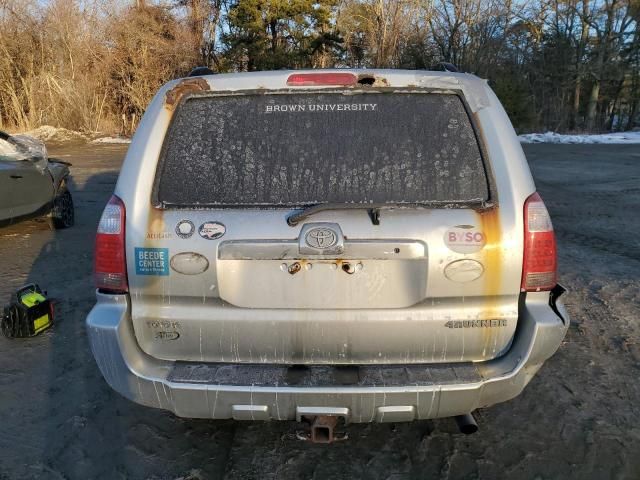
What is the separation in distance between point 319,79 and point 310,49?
101 ft

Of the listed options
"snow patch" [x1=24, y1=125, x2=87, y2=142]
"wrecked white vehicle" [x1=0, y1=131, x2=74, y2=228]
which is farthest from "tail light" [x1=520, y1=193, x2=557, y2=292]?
"snow patch" [x1=24, y1=125, x2=87, y2=142]

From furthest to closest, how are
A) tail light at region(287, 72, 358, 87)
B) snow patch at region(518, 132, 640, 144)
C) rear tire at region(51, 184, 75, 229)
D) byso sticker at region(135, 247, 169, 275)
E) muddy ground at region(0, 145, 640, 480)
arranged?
1. snow patch at region(518, 132, 640, 144)
2. rear tire at region(51, 184, 75, 229)
3. muddy ground at region(0, 145, 640, 480)
4. tail light at region(287, 72, 358, 87)
5. byso sticker at region(135, 247, 169, 275)

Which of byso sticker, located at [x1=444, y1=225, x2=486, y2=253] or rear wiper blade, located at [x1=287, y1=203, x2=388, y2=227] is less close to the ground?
rear wiper blade, located at [x1=287, y1=203, x2=388, y2=227]

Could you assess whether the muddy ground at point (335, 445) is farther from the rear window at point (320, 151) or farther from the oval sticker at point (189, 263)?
the rear window at point (320, 151)

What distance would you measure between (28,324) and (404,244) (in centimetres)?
340

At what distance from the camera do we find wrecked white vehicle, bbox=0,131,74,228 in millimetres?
6879

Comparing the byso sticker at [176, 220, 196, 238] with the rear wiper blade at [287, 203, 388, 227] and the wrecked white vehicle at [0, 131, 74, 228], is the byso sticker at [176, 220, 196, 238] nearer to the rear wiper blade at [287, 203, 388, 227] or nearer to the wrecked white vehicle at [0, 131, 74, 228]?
the rear wiper blade at [287, 203, 388, 227]

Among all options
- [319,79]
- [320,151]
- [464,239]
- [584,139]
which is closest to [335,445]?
[464,239]

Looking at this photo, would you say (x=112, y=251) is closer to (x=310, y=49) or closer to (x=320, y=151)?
(x=320, y=151)

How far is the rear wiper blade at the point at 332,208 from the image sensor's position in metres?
2.25

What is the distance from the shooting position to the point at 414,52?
34188mm

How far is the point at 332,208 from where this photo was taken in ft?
7.43

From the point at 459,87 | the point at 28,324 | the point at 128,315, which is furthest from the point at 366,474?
the point at 28,324

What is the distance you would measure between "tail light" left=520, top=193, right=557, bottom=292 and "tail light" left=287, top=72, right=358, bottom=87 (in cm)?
103
